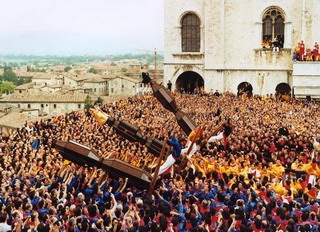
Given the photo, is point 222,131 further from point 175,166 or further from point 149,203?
point 149,203

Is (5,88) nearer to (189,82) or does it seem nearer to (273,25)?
(189,82)

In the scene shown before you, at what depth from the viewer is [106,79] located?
98625 millimetres

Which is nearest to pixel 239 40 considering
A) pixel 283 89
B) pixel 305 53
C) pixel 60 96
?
pixel 283 89

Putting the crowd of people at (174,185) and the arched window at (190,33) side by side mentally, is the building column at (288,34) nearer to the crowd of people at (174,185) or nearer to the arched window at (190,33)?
the arched window at (190,33)

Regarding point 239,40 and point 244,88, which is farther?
point 244,88

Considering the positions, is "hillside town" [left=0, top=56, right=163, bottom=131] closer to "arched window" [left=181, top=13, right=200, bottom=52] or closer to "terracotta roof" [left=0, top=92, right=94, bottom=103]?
"terracotta roof" [left=0, top=92, right=94, bottom=103]

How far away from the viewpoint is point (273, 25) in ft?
116

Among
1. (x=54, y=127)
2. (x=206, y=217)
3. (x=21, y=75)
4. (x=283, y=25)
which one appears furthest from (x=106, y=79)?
(x=206, y=217)

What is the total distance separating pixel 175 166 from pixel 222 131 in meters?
2.48

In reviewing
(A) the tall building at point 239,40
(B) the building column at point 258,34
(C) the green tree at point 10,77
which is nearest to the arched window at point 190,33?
(A) the tall building at point 239,40

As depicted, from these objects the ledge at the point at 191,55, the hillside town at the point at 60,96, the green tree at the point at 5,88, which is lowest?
the green tree at the point at 5,88

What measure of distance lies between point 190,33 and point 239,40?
3551 millimetres

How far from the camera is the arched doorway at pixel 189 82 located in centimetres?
3862

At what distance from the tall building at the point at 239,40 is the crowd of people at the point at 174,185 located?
11653 mm
